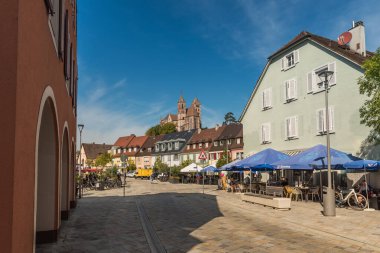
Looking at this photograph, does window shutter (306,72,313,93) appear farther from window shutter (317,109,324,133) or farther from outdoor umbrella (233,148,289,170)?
outdoor umbrella (233,148,289,170)

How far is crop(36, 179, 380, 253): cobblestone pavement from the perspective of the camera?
9.34m

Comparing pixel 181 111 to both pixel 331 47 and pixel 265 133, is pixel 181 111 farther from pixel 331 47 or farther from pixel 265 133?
pixel 331 47

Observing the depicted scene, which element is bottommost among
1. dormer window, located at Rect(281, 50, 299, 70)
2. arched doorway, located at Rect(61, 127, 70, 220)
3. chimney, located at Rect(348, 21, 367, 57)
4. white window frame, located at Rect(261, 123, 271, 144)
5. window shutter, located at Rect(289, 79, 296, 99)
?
arched doorway, located at Rect(61, 127, 70, 220)

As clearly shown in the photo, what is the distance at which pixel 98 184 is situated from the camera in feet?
119

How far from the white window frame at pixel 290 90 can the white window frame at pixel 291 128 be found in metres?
1.50

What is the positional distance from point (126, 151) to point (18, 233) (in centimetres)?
9578

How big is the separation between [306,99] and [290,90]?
1.98 m

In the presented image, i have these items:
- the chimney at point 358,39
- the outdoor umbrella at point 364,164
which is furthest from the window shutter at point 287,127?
the outdoor umbrella at point 364,164

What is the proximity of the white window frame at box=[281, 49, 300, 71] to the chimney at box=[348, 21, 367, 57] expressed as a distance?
14.5 ft

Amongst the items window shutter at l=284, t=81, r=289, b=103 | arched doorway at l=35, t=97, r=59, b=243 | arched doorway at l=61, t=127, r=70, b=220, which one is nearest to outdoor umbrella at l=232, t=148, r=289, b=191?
window shutter at l=284, t=81, r=289, b=103

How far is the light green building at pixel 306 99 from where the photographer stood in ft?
76.2

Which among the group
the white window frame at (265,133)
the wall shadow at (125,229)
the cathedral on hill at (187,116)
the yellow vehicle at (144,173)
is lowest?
the yellow vehicle at (144,173)

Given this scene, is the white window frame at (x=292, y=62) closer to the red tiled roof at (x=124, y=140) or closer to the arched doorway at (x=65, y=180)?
the arched doorway at (x=65, y=180)

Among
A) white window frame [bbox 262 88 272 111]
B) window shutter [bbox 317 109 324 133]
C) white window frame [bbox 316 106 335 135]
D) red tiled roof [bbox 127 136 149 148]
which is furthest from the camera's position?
red tiled roof [bbox 127 136 149 148]
